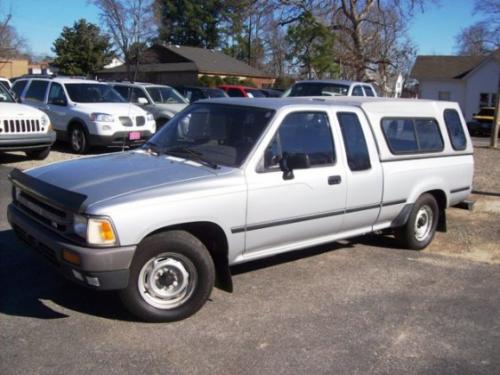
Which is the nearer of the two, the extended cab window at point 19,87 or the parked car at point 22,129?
the parked car at point 22,129

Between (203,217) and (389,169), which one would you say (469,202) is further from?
(203,217)

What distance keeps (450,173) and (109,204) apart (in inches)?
173

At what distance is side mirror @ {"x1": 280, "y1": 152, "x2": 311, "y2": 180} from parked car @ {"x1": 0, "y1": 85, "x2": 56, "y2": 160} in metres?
7.39

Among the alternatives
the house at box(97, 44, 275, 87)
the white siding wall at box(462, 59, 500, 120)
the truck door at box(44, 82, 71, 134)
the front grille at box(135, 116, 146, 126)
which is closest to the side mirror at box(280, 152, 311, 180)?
the front grille at box(135, 116, 146, 126)

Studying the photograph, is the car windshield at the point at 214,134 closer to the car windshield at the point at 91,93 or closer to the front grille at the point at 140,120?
the front grille at the point at 140,120

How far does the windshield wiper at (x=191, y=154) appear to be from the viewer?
194 inches

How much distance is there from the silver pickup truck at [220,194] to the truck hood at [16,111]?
20.4ft

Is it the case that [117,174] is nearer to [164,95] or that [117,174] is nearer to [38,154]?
[38,154]

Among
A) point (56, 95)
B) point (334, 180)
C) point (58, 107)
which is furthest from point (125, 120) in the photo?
point (334, 180)

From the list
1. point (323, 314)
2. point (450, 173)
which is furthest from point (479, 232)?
point (323, 314)

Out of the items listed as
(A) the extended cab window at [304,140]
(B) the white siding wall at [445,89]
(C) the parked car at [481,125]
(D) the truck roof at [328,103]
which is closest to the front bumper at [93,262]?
(A) the extended cab window at [304,140]

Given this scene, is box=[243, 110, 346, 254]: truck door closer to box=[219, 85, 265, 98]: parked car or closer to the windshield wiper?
the windshield wiper

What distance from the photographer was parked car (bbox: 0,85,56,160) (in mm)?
10742

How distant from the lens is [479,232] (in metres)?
7.78
